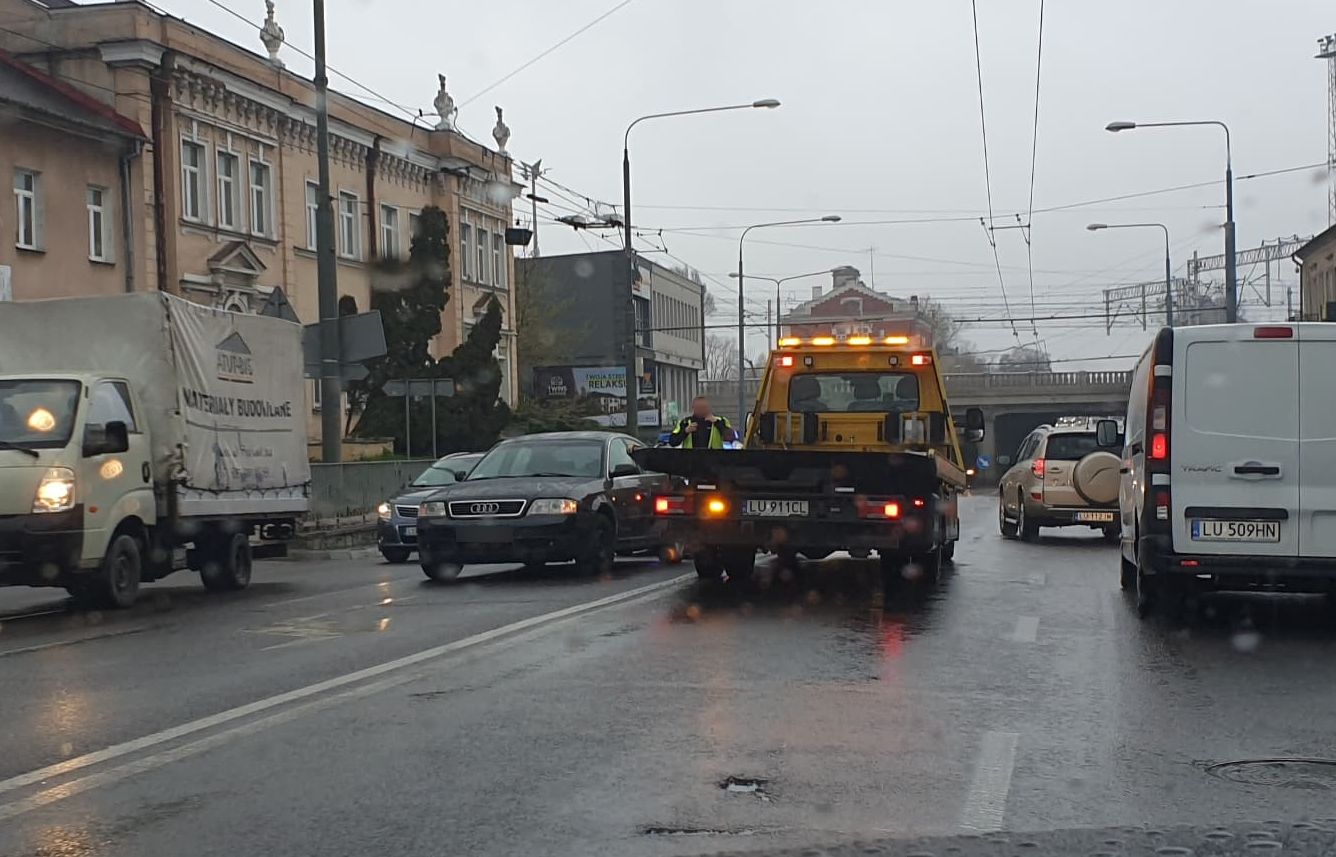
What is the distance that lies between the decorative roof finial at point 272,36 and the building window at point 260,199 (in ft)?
8.75

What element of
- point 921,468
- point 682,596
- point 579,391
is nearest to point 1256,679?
point 921,468

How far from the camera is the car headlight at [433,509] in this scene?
50.7ft

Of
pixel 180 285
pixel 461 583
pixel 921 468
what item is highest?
pixel 180 285

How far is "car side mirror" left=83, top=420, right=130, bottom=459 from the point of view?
12.7 metres

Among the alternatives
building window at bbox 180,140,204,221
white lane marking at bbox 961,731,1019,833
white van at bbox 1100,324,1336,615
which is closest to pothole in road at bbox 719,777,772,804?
white lane marking at bbox 961,731,1019,833

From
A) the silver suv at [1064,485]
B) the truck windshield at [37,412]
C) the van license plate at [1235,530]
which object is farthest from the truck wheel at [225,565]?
the silver suv at [1064,485]

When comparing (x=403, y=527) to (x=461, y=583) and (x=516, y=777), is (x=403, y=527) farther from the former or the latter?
(x=516, y=777)

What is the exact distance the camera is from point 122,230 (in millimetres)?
32406

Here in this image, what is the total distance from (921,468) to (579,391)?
6545 centimetres

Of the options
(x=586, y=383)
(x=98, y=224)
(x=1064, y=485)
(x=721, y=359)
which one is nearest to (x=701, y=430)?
(x=1064, y=485)

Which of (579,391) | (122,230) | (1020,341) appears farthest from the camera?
(1020,341)

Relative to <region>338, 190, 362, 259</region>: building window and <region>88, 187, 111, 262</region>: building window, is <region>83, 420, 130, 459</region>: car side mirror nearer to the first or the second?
<region>88, 187, 111, 262</region>: building window

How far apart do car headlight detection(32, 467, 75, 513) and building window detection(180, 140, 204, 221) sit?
74.3 feet

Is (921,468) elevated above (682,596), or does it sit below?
above
